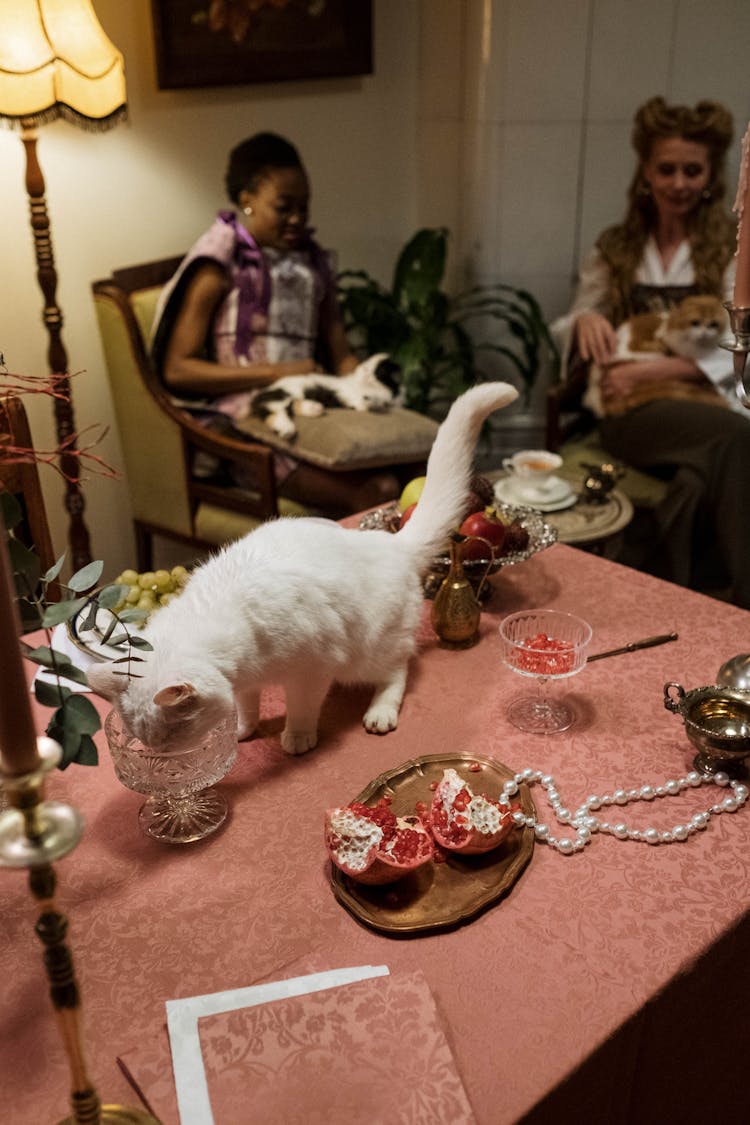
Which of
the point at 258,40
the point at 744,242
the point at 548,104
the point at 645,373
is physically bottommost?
the point at 645,373

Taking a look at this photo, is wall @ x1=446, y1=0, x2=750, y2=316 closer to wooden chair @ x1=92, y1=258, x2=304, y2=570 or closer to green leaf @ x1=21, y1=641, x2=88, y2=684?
wooden chair @ x1=92, y1=258, x2=304, y2=570

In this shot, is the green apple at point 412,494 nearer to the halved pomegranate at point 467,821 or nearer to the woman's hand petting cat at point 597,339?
the halved pomegranate at point 467,821

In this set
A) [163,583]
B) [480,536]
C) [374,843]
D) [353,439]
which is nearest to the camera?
[374,843]

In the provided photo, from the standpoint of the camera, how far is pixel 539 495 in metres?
2.45

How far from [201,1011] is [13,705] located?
1.60 ft

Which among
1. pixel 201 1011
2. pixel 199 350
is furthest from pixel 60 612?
pixel 199 350

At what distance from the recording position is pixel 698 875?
1.16 m

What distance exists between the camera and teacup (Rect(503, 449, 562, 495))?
247 centimetres

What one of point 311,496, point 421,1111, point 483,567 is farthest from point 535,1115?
point 311,496

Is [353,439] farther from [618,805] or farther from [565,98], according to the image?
[565,98]

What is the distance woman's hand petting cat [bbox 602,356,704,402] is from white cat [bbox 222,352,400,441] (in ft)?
2.31

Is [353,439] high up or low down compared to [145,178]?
down

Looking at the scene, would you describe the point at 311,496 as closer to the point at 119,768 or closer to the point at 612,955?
the point at 119,768

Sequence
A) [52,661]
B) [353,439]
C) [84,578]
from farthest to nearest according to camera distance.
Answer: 1. [353,439]
2. [84,578]
3. [52,661]
